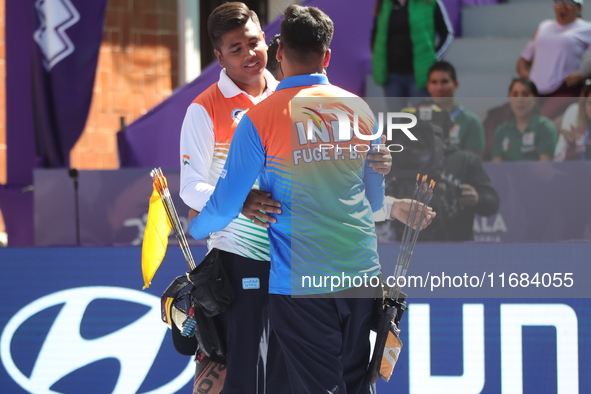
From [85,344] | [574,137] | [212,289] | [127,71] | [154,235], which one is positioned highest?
[127,71]

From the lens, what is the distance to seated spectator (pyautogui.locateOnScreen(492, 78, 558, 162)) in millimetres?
5469

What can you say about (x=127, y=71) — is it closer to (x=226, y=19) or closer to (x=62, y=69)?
(x=62, y=69)

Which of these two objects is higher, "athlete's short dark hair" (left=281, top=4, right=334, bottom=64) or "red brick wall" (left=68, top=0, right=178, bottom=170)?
"red brick wall" (left=68, top=0, right=178, bottom=170)

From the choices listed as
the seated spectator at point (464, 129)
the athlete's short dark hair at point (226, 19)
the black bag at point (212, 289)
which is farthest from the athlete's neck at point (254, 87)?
the seated spectator at point (464, 129)

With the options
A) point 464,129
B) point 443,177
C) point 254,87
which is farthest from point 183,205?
point 254,87

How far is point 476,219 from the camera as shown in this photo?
5547 mm

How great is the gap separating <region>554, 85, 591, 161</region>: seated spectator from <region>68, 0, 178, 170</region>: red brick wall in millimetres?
5115

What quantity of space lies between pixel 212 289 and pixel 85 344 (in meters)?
1.73

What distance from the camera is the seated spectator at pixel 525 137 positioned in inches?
215

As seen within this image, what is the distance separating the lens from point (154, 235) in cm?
367

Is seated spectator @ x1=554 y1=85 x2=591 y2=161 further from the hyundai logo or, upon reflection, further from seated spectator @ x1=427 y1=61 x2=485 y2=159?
the hyundai logo

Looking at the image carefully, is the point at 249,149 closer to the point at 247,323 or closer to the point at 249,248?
the point at 249,248

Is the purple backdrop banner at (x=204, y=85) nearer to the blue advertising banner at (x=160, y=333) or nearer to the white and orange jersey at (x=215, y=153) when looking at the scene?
the blue advertising banner at (x=160, y=333)

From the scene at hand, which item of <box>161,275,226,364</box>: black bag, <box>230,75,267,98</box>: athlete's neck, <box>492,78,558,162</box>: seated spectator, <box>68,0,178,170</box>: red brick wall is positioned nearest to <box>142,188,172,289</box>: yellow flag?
<box>161,275,226,364</box>: black bag
